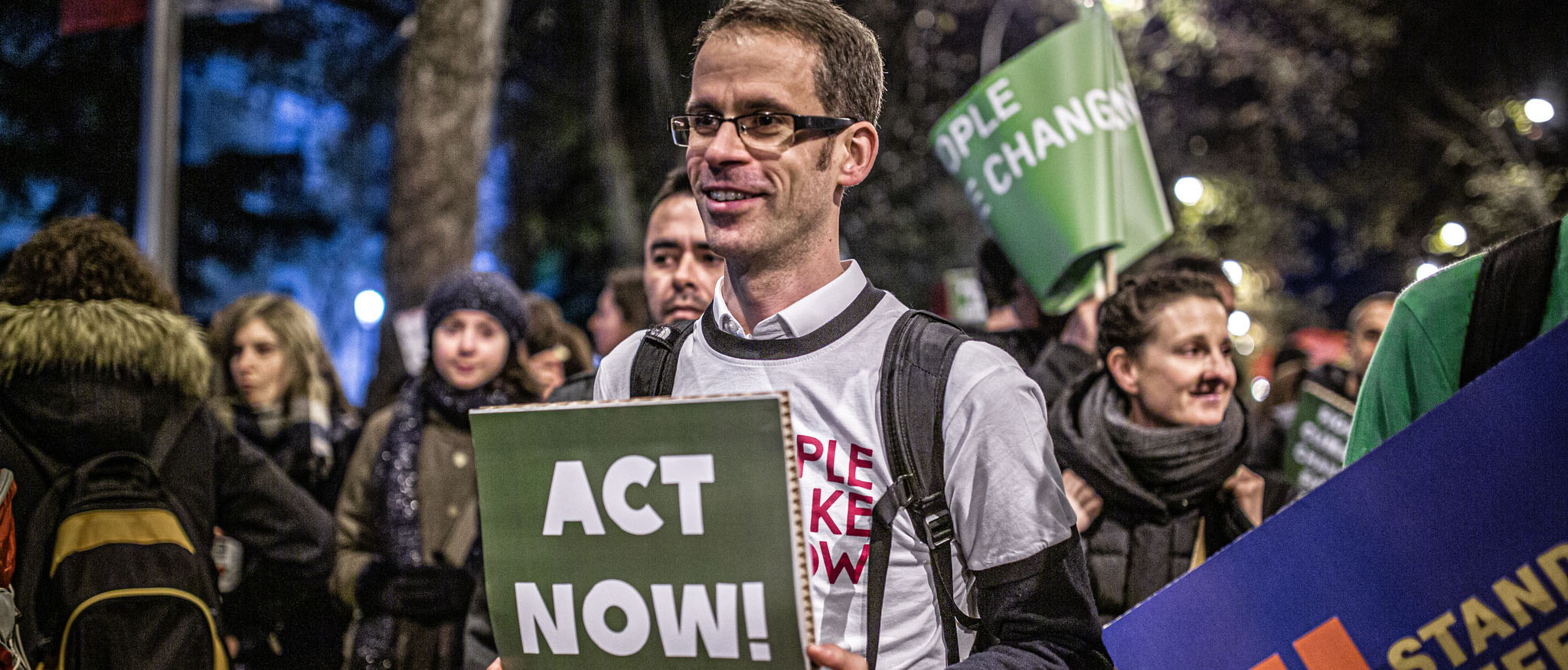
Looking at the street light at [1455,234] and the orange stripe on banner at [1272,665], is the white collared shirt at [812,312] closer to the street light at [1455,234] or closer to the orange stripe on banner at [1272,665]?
the orange stripe on banner at [1272,665]

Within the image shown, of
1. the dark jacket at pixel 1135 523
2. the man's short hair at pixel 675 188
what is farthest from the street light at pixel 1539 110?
the man's short hair at pixel 675 188

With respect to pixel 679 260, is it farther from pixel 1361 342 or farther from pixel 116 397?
pixel 1361 342

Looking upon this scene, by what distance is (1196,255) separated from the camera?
15.7 feet

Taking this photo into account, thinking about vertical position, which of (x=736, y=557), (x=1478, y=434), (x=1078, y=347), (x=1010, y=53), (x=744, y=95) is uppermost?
(x=1010, y=53)

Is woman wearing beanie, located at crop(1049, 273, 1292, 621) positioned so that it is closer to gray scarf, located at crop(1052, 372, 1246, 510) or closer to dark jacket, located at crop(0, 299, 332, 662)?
gray scarf, located at crop(1052, 372, 1246, 510)

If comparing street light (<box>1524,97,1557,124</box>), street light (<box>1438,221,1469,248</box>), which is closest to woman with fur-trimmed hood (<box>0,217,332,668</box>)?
street light (<box>1524,97,1557,124</box>)

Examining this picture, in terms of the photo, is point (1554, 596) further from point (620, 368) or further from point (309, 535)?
point (309, 535)

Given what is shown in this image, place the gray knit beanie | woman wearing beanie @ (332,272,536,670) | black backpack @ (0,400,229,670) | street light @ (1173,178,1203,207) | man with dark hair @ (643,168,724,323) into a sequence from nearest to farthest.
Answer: black backpack @ (0,400,229,670) < man with dark hair @ (643,168,724,323) < woman wearing beanie @ (332,272,536,670) < the gray knit beanie < street light @ (1173,178,1203,207)

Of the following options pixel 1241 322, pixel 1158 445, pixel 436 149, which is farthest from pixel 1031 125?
pixel 1241 322

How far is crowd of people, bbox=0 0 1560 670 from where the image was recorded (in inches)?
70.7

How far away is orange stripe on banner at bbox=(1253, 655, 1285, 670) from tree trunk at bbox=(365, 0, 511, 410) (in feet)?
26.7

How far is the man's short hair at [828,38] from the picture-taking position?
1868 millimetres

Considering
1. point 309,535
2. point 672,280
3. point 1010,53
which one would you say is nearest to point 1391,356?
point 672,280

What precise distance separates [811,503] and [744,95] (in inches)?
23.4
